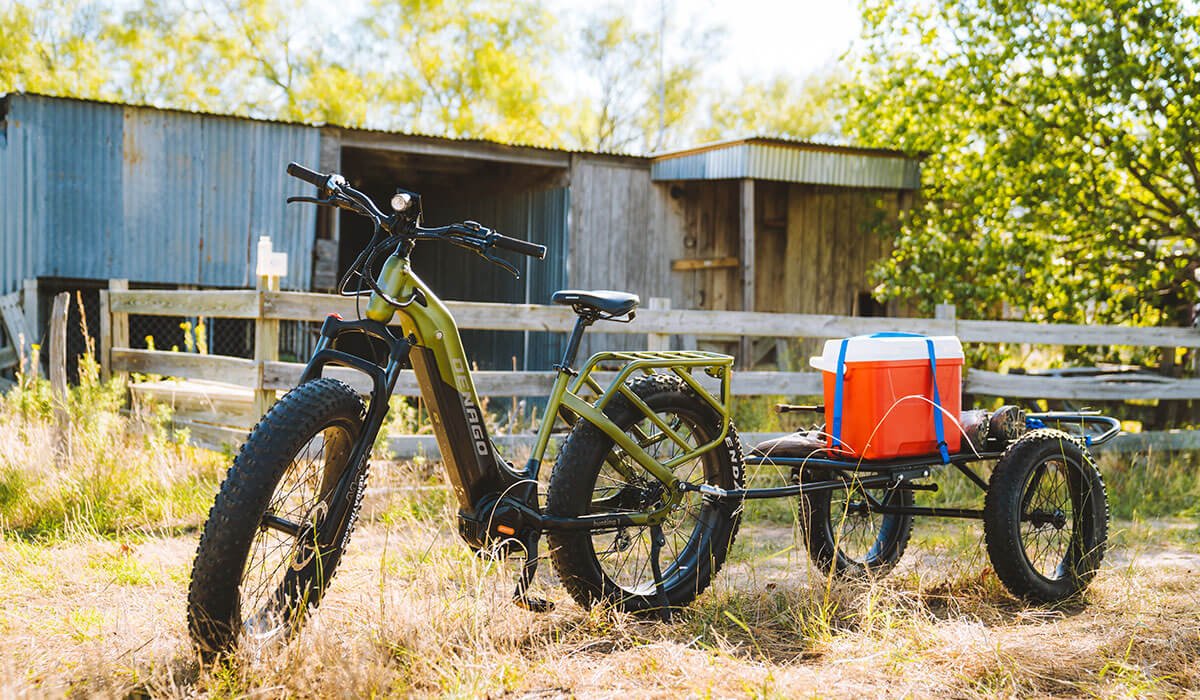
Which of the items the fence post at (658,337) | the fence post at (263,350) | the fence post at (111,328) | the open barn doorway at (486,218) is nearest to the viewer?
the fence post at (263,350)

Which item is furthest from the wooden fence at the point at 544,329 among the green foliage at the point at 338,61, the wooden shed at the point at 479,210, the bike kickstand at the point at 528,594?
the green foliage at the point at 338,61

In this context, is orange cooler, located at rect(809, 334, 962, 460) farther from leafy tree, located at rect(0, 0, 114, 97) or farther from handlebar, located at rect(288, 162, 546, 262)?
leafy tree, located at rect(0, 0, 114, 97)

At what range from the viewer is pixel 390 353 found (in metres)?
3.12

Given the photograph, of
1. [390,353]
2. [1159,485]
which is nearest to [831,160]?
[1159,485]

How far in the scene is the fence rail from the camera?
228 inches

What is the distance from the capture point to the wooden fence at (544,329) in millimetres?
5801

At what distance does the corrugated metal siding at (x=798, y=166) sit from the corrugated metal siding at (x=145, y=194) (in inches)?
184

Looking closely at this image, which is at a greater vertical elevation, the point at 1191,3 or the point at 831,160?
the point at 1191,3

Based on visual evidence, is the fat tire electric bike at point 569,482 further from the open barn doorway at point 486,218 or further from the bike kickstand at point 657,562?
the open barn doorway at point 486,218

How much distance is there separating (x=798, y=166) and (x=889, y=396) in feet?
28.7

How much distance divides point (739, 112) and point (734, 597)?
32719 millimetres

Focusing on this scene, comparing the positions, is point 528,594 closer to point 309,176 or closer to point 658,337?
point 309,176

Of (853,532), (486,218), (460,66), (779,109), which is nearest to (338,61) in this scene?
(460,66)

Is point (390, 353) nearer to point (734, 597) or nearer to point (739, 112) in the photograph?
point (734, 597)
